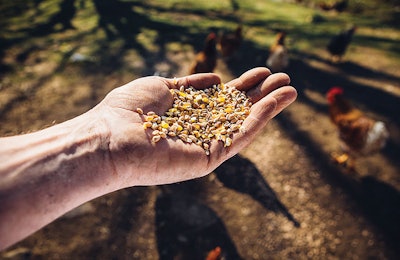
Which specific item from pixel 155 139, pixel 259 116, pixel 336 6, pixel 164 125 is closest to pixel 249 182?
pixel 259 116

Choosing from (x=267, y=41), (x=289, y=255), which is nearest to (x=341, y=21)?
(x=267, y=41)

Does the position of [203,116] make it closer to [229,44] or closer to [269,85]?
[269,85]

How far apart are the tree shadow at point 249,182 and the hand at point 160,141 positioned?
65.9 inches

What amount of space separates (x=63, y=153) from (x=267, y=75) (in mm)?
2429

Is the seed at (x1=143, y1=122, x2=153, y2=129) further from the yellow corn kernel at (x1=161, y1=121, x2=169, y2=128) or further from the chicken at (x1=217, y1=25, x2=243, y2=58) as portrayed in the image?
the chicken at (x1=217, y1=25, x2=243, y2=58)

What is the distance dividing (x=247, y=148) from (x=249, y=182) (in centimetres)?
80

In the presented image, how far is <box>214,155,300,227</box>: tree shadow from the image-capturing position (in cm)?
423

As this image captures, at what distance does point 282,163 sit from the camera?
4.88m

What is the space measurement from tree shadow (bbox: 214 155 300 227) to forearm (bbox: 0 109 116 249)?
244 centimetres

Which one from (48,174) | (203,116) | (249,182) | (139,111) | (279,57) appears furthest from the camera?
(279,57)

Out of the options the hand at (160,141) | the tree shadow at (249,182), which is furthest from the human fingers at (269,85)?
the tree shadow at (249,182)

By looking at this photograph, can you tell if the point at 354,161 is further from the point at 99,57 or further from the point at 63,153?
the point at 99,57

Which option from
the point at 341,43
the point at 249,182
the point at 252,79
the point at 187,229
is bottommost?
the point at 187,229

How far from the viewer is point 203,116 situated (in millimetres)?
3246
